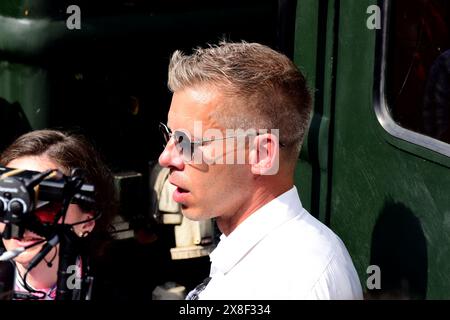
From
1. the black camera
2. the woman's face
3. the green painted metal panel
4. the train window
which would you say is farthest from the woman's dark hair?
the train window

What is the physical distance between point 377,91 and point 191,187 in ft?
3.10

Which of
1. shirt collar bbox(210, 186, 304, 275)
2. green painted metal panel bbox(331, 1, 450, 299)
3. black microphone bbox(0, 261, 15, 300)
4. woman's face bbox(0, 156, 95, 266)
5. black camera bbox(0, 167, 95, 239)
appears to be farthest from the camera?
green painted metal panel bbox(331, 1, 450, 299)

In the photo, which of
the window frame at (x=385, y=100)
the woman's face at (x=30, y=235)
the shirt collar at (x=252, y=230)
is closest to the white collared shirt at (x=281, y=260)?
the shirt collar at (x=252, y=230)

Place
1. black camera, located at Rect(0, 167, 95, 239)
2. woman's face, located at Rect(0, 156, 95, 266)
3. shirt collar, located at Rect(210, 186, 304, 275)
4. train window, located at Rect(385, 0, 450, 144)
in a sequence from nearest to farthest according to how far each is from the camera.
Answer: black camera, located at Rect(0, 167, 95, 239) < shirt collar, located at Rect(210, 186, 304, 275) < woman's face, located at Rect(0, 156, 95, 266) < train window, located at Rect(385, 0, 450, 144)

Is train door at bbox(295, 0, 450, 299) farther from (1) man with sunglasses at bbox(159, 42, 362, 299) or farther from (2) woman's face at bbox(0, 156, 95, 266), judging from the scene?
(2) woman's face at bbox(0, 156, 95, 266)

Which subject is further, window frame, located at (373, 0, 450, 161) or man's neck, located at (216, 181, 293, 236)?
window frame, located at (373, 0, 450, 161)

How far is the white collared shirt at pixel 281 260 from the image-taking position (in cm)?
237

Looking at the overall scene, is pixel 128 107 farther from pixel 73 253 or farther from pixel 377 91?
pixel 73 253

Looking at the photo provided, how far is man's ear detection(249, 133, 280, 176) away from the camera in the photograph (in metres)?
2.54

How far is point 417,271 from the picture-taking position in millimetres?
2975

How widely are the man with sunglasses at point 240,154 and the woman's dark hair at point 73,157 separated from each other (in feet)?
1.50

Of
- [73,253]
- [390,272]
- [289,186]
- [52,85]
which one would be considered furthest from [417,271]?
[52,85]

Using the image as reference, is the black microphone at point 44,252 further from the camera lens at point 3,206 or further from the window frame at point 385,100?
the window frame at point 385,100

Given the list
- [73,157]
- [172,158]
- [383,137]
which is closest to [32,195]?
[172,158]
